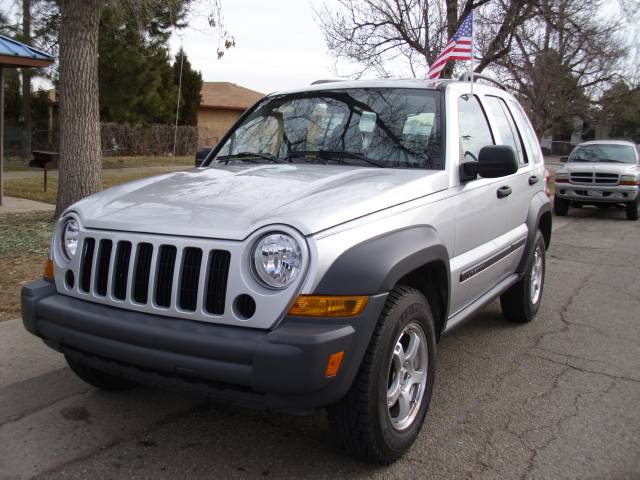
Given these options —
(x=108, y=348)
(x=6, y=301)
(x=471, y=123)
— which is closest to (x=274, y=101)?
(x=471, y=123)

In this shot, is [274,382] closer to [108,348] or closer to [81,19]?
[108,348]

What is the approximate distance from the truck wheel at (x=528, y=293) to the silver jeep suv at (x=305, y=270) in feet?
3.92

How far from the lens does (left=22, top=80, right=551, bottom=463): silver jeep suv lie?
8.30 ft

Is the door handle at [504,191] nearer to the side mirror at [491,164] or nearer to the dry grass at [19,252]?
the side mirror at [491,164]

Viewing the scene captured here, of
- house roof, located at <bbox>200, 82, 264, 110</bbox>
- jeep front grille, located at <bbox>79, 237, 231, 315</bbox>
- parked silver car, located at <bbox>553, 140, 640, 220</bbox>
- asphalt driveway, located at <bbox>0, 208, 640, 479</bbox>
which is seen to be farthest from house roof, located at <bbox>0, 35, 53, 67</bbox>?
house roof, located at <bbox>200, 82, 264, 110</bbox>

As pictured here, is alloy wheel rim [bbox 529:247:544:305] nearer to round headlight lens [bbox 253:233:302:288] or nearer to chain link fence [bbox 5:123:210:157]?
round headlight lens [bbox 253:233:302:288]

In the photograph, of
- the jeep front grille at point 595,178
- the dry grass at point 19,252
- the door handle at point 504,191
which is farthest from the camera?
the jeep front grille at point 595,178

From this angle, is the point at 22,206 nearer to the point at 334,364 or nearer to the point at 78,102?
the point at 78,102

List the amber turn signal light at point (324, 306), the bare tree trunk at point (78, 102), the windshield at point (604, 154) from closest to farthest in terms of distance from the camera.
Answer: the amber turn signal light at point (324, 306) → the bare tree trunk at point (78, 102) → the windshield at point (604, 154)

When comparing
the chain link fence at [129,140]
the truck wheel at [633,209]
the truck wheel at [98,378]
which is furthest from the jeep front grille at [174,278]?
the chain link fence at [129,140]

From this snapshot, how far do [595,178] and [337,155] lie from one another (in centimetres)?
1176

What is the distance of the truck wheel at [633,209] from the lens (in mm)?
13711

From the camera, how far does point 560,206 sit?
1470 centimetres

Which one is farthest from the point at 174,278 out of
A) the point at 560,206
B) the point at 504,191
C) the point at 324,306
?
the point at 560,206
